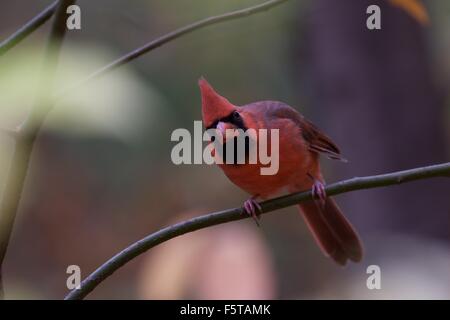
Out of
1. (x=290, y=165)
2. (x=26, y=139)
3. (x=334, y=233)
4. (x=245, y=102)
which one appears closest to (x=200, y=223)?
(x=26, y=139)

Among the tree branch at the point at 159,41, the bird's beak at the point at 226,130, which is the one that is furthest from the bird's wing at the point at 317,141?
the tree branch at the point at 159,41

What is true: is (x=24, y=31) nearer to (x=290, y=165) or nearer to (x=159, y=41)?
(x=159, y=41)

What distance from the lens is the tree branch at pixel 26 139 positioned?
1.32 meters

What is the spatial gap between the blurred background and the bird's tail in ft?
0.68

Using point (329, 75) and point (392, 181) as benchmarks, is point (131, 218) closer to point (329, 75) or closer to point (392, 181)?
point (329, 75)

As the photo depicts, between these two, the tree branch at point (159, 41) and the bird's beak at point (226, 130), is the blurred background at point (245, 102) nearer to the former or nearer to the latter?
the bird's beak at point (226, 130)

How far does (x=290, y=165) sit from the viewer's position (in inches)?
101

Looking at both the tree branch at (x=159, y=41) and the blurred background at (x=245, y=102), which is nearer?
the tree branch at (x=159, y=41)

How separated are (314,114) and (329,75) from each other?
0.72 meters

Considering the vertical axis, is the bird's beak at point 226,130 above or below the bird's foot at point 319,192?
above

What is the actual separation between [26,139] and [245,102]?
11.2 feet

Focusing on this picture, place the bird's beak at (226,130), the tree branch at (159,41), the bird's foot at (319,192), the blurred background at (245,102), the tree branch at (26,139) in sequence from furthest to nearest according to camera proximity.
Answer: the blurred background at (245,102) < the bird's beak at (226,130) < the bird's foot at (319,192) < the tree branch at (159,41) < the tree branch at (26,139)

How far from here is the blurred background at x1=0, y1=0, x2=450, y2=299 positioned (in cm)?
430

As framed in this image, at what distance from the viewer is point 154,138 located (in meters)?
4.75
